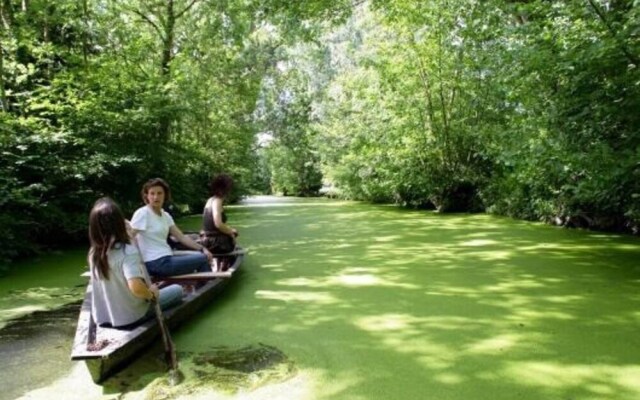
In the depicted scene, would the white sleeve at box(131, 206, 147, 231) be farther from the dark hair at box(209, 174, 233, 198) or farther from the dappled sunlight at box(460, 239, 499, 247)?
the dappled sunlight at box(460, 239, 499, 247)

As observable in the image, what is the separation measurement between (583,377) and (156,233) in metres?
2.80

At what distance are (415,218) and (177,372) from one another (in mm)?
8473

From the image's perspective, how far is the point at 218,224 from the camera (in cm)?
493

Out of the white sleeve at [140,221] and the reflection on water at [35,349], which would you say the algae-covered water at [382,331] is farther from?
the white sleeve at [140,221]

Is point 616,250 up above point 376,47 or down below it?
below

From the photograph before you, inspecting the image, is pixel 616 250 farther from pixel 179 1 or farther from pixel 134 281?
pixel 179 1

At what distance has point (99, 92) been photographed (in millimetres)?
7660

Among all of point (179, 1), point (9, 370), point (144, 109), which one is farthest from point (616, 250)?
point (179, 1)

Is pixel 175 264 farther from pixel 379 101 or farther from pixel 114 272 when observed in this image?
pixel 379 101

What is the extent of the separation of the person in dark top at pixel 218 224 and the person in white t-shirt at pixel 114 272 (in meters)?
2.06

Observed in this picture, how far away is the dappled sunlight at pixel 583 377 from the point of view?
2363mm

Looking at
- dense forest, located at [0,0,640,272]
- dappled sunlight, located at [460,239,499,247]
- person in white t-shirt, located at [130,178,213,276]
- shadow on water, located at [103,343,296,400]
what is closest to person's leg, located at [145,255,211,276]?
person in white t-shirt, located at [130,178,213,276]

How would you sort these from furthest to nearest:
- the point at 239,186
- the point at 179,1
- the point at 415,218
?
the point at 239,186 → the point at 179,1 → the point at 415,218

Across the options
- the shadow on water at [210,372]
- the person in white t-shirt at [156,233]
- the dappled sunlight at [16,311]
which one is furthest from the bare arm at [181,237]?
the shadow on water at [210,372]
